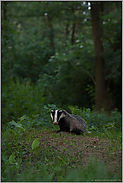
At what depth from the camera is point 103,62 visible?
40.1 ft

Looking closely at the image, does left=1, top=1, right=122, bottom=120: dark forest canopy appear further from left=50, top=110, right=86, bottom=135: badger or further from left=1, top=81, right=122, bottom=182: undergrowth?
left=1, top=81, right=122, bottom=182: undergrowth

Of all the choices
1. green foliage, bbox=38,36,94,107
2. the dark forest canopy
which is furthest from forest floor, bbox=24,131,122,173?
green foliage, bbox=38,36,94,107

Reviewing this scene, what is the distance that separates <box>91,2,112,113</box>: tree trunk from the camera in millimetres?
11859

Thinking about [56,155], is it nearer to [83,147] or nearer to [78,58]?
[83,147]

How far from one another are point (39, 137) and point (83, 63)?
25.9ft

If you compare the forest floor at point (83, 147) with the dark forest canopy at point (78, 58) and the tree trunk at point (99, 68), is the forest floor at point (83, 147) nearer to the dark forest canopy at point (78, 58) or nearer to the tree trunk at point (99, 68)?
the dark forest canopy at point (78, 58)

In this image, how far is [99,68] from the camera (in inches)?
476

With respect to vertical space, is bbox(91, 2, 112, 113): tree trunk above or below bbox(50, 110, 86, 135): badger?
above

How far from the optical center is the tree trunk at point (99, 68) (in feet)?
38.9

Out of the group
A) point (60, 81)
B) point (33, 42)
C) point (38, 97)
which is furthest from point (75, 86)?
point (33, 42)

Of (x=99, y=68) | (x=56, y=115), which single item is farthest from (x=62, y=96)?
(x=56, y=115)

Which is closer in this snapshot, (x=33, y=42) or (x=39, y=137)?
(x=39, y=137)

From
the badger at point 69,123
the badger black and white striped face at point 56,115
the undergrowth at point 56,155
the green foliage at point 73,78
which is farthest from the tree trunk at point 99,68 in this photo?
the badger black and white striped face at point 56,115

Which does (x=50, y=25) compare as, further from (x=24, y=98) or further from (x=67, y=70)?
(x=24, y=98)
